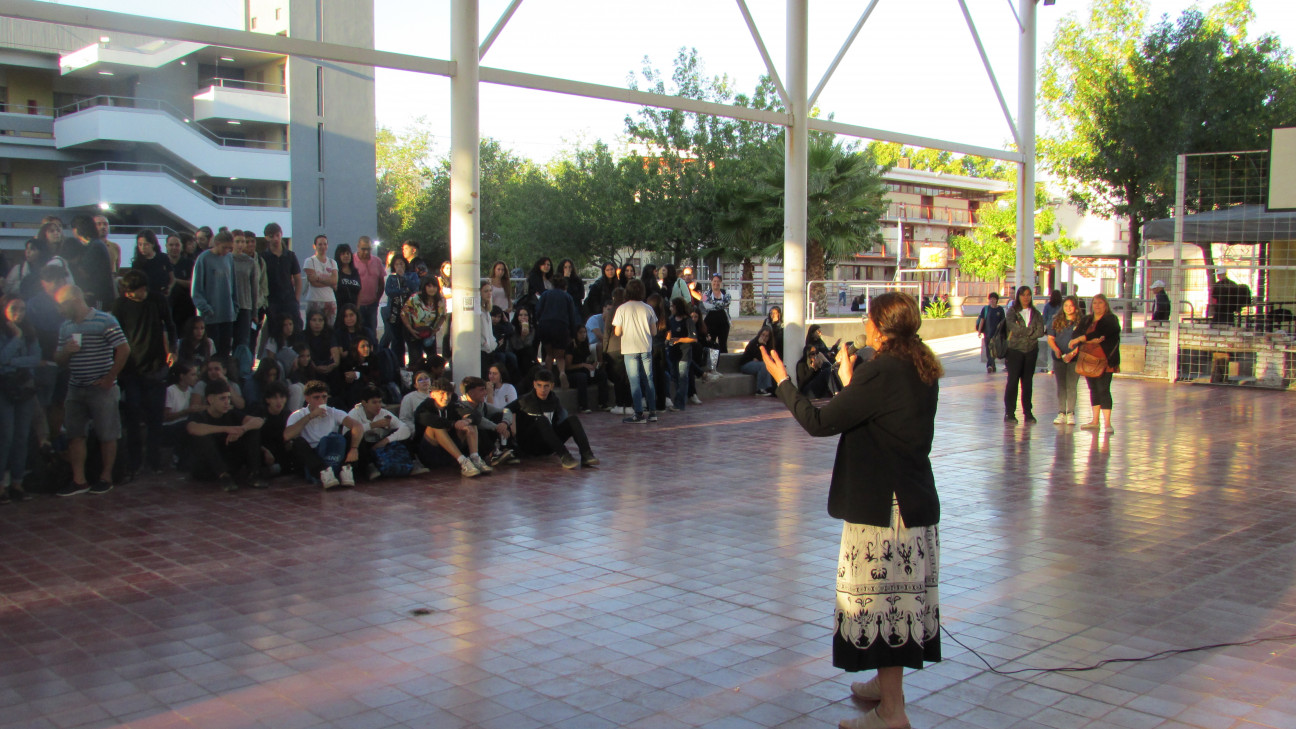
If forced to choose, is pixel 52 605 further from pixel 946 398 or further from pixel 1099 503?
pixel 946 398

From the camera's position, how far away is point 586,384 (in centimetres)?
1321

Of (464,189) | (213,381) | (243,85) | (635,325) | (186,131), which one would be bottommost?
(213,381)

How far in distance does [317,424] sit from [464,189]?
319cm

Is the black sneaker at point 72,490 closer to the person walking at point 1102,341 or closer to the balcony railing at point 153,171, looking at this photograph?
the person walking at point 1102,341

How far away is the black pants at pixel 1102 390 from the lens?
11406 millimetres

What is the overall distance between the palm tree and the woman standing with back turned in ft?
75.8

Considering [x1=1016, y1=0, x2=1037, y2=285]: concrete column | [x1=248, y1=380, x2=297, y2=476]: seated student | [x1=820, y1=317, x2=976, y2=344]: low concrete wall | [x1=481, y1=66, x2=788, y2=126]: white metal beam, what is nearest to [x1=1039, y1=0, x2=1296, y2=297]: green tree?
[x1=820, y1=317, x2=976, y2=344]: low concrete wall

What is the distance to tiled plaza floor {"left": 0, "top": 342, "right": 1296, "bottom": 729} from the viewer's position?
13.2 feet

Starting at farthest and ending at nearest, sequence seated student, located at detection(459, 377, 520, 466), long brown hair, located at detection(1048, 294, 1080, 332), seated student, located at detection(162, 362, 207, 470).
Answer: long brown hair, located at detection(1048, 294, 1080, 332)
seated student, located at detection(459, 377, 520, 466)
seated student, located at detection(162, 362, 207, 470)

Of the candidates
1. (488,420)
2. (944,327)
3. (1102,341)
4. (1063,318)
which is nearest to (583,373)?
(488,420)

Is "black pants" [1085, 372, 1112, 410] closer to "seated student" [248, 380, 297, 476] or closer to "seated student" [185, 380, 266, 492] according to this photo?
"seated student" [248, 380, 297, 476]

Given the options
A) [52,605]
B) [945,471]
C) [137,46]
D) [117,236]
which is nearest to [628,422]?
[945,471]

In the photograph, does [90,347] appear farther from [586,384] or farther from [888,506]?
[888,506]

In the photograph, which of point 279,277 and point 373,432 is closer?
point 373,432
